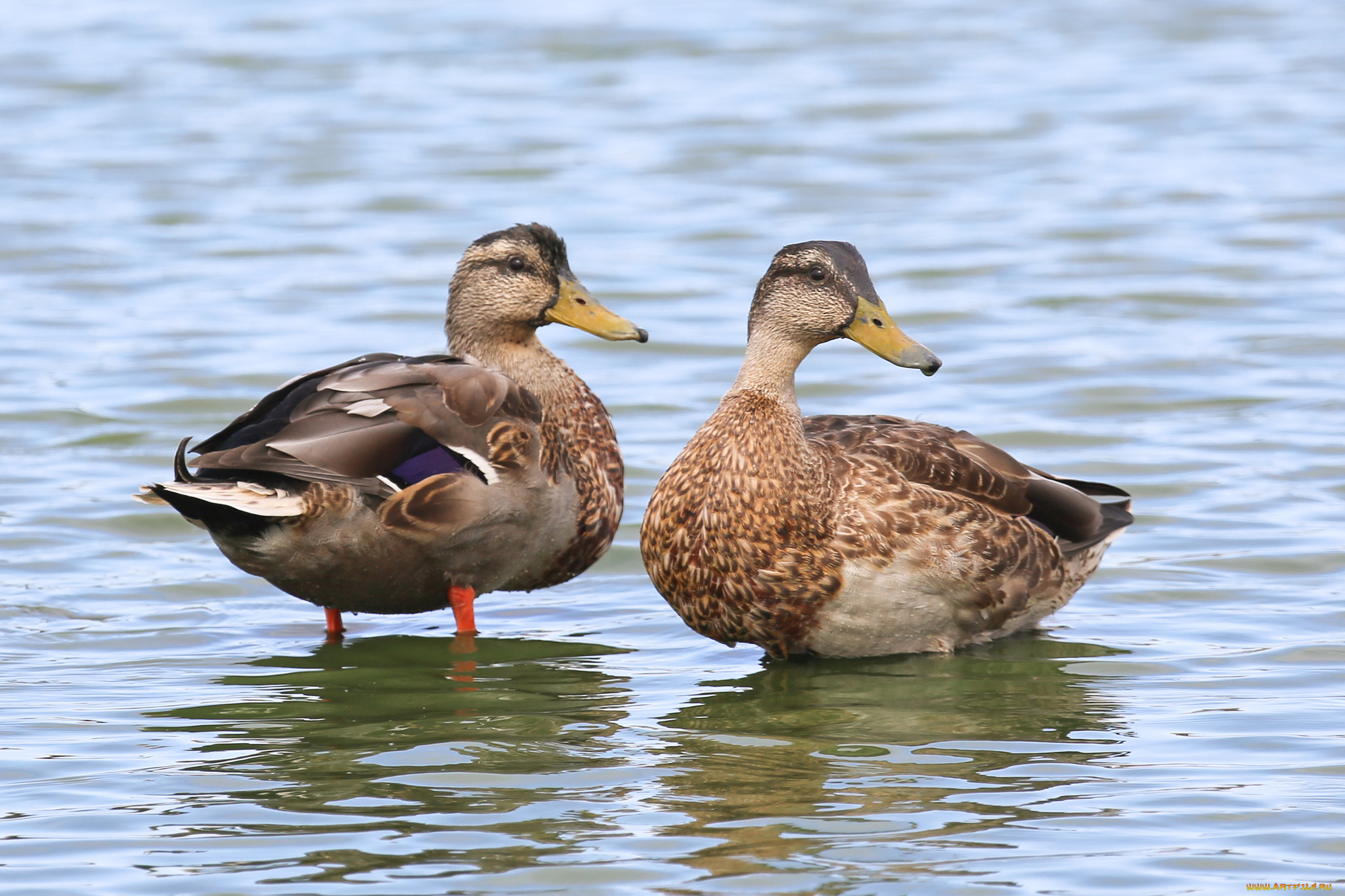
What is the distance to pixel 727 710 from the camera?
21.5ft

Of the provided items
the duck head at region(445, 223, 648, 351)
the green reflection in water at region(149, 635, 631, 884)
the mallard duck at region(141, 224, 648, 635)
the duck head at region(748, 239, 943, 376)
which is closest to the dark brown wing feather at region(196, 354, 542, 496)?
the mallard duck at region(141, 224, 648, 635)

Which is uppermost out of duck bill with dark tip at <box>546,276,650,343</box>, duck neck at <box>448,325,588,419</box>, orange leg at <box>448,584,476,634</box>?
duck bill with dark tip at <box>546,276,650,343</box>

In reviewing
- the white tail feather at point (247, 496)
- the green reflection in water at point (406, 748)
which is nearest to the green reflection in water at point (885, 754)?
the green reflection in water at point (406, 748)

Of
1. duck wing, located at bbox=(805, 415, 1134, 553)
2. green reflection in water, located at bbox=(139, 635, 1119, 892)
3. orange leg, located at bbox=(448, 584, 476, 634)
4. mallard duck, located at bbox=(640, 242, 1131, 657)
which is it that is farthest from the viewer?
orange leg, located at bbox=(448, 584, 476, 634)

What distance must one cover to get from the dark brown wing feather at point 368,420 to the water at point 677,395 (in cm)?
82

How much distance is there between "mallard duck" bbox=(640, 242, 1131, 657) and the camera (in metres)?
6.75

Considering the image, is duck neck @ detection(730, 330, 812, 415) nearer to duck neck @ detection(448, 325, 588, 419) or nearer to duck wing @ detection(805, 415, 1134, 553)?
duck wing @ detection(805, 415, 1134, 553)

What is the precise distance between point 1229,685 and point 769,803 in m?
2.04

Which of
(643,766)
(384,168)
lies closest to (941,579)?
(643,766)

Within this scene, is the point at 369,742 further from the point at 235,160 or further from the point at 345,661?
the point at 235,160

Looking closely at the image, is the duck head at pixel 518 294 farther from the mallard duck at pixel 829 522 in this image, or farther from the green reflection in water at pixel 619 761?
the green reflection in water at pixel 619 761

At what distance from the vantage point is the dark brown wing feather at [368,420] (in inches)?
269

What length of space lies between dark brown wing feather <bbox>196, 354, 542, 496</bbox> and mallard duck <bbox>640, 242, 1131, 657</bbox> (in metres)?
0.81

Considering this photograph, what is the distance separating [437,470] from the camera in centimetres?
707
